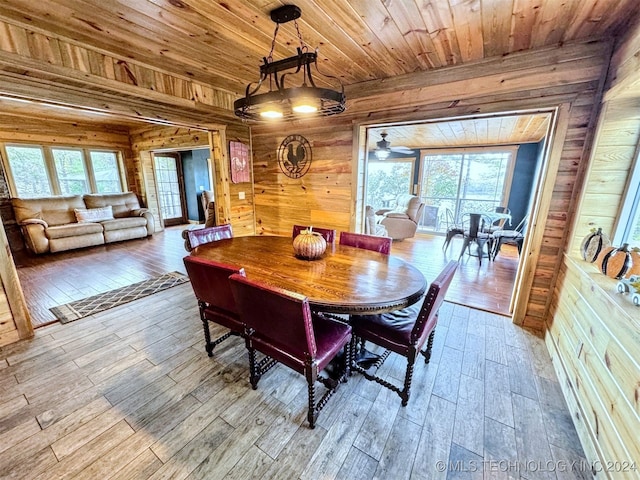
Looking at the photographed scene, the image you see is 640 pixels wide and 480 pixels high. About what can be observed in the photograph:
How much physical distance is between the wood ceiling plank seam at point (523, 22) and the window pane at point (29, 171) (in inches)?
306

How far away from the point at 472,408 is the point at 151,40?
3542 millimetres

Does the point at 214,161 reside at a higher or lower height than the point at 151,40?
lower

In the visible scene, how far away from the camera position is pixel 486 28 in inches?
72.7

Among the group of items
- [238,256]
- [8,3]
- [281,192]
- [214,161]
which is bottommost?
[238,256]

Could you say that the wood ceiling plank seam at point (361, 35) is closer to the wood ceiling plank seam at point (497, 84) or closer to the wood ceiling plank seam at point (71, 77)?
the wood ceiling plank seam at point (497, 84)

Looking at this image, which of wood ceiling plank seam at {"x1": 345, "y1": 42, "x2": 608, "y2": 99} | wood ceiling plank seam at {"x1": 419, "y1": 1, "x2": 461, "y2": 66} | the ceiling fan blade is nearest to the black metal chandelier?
wood ceiling plank seam at {"x1": 419, "y1": 1, "x2": 461, "y2": 66}

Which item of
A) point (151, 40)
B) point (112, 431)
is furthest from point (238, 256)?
point (151, 40)

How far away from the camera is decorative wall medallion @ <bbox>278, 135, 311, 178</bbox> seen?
3.56 m

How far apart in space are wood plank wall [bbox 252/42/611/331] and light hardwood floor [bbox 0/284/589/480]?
113cm

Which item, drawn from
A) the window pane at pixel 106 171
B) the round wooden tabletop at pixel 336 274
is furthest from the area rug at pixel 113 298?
the window pane at pixel 106 171

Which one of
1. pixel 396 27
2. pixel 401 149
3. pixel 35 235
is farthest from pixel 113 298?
pixel 401 149

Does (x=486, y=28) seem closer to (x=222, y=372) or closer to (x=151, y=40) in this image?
(x=151, y=40)

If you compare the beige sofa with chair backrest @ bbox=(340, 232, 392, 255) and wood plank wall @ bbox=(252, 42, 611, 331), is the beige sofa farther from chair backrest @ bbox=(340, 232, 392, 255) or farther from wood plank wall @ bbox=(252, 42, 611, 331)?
chair backrest @ bbox=(340, 232, 392, 255)

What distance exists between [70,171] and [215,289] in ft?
21.5
